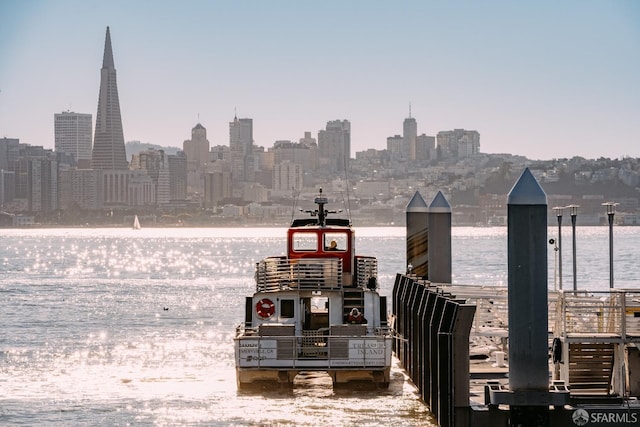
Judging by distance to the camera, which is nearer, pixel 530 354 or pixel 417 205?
pixel 530 354

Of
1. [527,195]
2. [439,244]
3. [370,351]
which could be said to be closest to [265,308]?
[370,351]

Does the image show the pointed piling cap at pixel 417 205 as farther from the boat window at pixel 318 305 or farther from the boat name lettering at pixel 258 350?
the boat name lettering at pixel 258 350

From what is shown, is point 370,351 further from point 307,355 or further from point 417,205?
point 417,205

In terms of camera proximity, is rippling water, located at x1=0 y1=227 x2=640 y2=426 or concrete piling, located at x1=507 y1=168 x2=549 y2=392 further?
rippling water, located at x1=0 y1=227 x2=640 y2=426

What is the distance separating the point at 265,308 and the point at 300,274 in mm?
1189

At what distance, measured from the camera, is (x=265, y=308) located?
33375 mm

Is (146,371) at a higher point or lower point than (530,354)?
lower

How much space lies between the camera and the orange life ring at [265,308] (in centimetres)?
3334

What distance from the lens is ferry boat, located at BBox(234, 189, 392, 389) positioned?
3131cm

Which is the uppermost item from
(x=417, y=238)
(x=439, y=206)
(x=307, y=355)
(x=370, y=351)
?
(x=439, y=206)

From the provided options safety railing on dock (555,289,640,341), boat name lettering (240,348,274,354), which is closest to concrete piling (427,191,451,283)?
boat name lettering (240,348,274,354)

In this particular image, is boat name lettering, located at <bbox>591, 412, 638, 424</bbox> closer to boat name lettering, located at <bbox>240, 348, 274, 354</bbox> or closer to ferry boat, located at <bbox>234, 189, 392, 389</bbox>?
ferry boat, located at <bbox>234, 189, 392, 389</bbox>

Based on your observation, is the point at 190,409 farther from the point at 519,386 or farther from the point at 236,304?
the point at 236,304

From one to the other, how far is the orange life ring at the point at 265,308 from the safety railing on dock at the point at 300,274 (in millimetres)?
352
